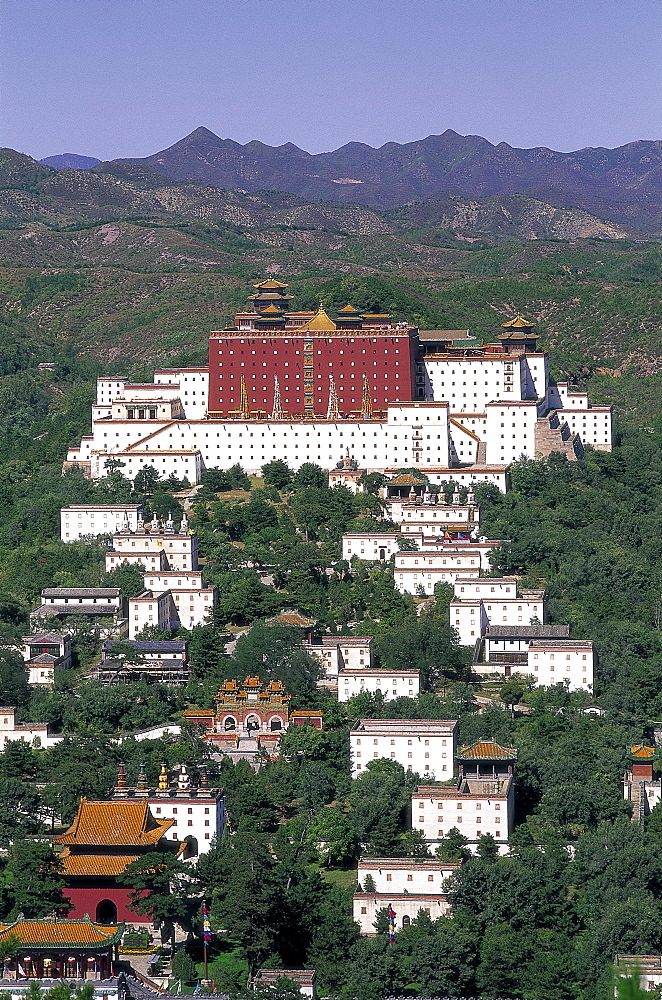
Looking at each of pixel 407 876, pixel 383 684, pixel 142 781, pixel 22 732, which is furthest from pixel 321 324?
pixel 407 876

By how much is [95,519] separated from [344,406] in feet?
47.3

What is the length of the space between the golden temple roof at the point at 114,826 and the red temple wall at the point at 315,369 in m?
35.9

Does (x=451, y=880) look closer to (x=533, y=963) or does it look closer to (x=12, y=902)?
(x=533, y=963)

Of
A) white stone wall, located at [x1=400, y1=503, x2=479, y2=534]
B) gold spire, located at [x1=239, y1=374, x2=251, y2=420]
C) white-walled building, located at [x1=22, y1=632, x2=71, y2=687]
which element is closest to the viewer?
white-walled building, located at [x1=22, y1=632, x2=71, y2=687]

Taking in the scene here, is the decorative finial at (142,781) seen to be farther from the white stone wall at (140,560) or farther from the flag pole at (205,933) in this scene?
the white stone wall at (140,560)

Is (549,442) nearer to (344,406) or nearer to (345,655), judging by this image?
(344,406)

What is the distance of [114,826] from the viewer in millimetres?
58375

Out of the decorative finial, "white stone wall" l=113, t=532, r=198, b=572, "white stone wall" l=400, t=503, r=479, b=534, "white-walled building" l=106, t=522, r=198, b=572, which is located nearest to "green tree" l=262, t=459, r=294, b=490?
"white stone wall" l=400, t=503, r=479, b=534

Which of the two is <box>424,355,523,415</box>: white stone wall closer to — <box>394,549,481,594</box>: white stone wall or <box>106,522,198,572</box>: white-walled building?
<box>394,549,481,594</box>: white stone wall

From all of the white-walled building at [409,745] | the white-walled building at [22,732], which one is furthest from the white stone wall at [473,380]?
the white-walled building at [22,732]

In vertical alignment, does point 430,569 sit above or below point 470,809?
above

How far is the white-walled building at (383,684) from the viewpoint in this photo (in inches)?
2751

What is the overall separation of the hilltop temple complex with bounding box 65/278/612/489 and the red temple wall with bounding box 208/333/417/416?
45mm

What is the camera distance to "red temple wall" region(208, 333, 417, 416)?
92.2 meters
